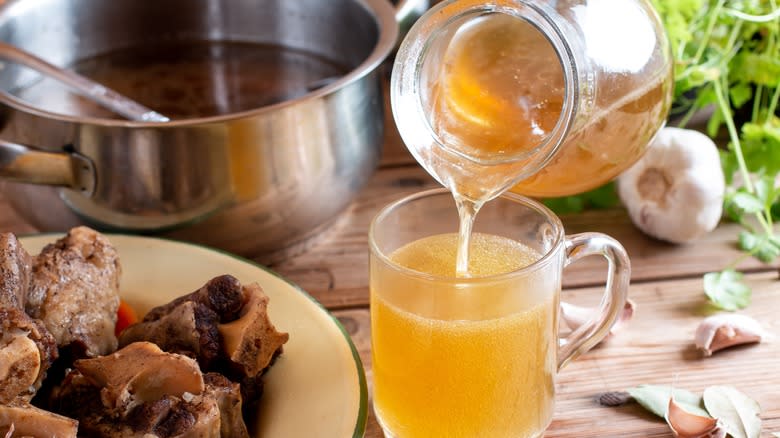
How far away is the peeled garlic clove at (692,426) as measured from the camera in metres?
1.12

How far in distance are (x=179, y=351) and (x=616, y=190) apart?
883 millimetres

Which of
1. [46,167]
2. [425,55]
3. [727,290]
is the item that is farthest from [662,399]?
[46,167]

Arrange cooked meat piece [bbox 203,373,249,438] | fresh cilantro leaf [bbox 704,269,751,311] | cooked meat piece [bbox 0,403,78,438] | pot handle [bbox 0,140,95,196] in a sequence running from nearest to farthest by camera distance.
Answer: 1. cooked meat piece [bbox 0,403,78,438]
2. cooked meat piece [bbox 203,373,249,438]
3. pot handle [bbox 0,140,95,196]
4. fresh cilantro leaf [bbox 704,269,751,311]

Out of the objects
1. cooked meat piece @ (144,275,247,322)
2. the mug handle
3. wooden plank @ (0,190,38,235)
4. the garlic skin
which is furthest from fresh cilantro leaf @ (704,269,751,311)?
wooden plank @ (0,190,38,235)

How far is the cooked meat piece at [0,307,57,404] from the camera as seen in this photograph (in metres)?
0.92

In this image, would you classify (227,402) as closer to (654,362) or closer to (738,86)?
(654,362)

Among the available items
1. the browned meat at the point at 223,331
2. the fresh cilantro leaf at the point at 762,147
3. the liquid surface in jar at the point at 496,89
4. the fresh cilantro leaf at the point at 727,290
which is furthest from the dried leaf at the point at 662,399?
the fresh cilantro leaf at the point at 762,147

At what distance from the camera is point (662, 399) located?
1.20 meters

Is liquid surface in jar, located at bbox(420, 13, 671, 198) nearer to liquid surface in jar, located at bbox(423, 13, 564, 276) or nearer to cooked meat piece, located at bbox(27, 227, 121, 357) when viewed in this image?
liquid surface in jar, located at bbox(423, 13, 564, 276)

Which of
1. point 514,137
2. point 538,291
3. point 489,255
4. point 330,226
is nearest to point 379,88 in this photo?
point 330,226

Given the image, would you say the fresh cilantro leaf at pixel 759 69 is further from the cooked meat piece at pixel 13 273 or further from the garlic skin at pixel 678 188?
the cooked meat piece at pixel 13 273

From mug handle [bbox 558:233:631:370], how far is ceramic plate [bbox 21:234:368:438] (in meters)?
0.26

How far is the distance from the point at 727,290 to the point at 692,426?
356 millimetres

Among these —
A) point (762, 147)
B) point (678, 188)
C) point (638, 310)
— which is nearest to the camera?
point (638, 310)
